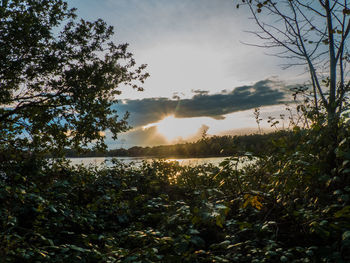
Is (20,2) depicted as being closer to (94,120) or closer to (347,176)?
(94,120)

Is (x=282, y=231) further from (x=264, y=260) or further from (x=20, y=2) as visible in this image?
(x=20, y=2)

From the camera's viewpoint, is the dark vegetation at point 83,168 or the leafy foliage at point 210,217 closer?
the leafy foliage at point 210,217

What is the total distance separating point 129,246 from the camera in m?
3.84

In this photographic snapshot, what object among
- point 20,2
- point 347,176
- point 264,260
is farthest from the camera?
point 20,2

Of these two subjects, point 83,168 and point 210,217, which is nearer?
point 210,217

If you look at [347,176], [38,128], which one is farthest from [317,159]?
[38,128]

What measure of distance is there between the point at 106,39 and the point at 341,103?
9.70m

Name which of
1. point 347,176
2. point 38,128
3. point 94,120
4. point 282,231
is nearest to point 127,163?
point 94,120

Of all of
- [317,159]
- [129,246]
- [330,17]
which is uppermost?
[330,17]

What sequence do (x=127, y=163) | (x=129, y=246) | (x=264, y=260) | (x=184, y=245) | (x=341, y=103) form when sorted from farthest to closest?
(x=127, y=163) → (x=341, y=103) → (x=129, y=246) → (x=264, y=260) → (x=184, y=245)

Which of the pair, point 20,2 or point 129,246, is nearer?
point 129,246

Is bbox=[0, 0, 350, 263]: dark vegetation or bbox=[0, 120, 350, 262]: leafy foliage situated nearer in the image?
bbox=[0, 120, 350, 262]: leafy foliage

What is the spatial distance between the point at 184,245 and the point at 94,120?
749 cm

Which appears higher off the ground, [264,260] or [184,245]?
[184,245]
